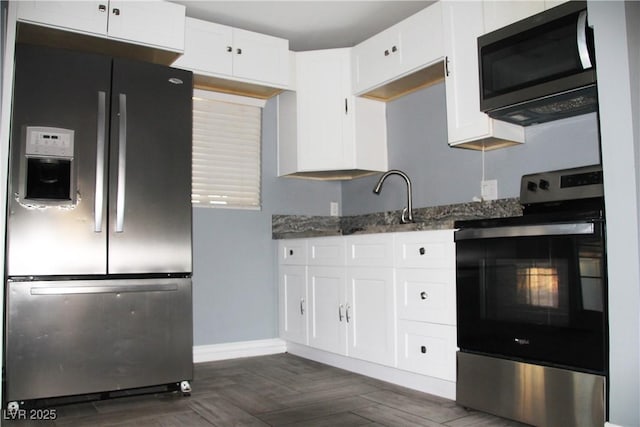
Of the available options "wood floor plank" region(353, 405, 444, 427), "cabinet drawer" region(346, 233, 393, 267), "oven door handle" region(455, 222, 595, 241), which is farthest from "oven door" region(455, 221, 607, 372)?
"cabinet drawer" region(346, 233, 393, 267)

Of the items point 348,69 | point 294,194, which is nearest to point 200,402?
point 294,194

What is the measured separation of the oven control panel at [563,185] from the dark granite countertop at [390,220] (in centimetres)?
38

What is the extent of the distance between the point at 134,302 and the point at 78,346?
32cm

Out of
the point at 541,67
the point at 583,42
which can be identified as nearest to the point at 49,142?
the point at 541,67

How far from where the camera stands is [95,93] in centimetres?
269

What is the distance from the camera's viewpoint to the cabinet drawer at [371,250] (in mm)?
2879

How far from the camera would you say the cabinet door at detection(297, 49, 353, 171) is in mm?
3744

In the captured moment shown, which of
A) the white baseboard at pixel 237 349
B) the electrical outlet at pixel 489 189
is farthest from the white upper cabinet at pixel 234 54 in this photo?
the white baseboard at pixel 237 349

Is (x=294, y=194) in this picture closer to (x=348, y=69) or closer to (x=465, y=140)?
(x=348, y=69)

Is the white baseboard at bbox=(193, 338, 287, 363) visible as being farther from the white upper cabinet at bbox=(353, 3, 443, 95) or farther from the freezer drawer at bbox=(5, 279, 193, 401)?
the white upper cabinet at bbox=(353, 3, 443, 95)

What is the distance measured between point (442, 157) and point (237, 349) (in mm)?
1970

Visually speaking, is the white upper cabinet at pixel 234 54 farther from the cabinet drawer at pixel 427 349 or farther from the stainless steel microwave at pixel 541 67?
the cabinet drawer at pixel 427 349

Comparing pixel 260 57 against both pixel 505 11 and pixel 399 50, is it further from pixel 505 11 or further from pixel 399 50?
pixel 505 11

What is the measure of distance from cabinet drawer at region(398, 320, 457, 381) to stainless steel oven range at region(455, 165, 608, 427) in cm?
8
